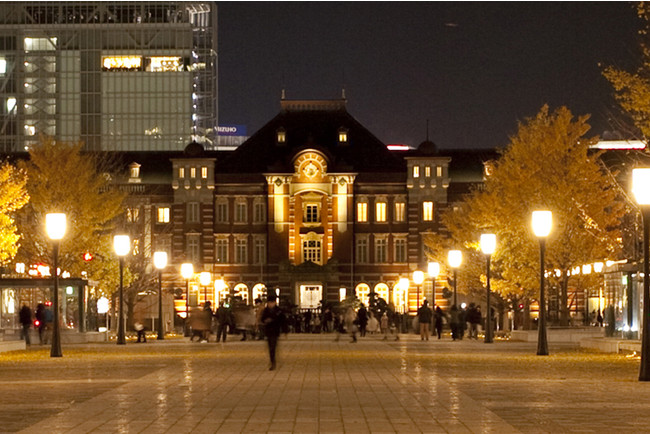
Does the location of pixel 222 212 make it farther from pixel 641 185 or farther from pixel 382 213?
pixel 641 185

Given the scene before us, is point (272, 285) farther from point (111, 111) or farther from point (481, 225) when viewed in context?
point (111, 111)

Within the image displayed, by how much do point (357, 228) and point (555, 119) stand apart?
180 ft

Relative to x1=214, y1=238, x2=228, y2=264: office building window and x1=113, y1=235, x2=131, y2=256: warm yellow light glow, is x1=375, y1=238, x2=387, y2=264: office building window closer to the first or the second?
x1=214, y1=238, x2=228, y2=264: office building window

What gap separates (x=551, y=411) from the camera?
788 inches

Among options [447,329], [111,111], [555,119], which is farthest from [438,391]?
[111,111]

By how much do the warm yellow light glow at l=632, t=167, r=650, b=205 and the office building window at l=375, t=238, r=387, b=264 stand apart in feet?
288

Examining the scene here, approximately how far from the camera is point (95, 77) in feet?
562

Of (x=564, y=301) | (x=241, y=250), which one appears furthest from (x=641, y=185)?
(x=241, y=250)

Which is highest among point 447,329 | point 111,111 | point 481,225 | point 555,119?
point 111,111

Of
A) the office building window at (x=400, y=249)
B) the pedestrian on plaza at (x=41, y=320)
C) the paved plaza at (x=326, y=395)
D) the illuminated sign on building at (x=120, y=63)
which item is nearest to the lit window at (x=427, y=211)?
the office building window at (x=400, y=249)

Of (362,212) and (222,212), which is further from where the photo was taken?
(222,212)

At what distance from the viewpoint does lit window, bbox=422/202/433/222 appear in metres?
115

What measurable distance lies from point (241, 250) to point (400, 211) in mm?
13131

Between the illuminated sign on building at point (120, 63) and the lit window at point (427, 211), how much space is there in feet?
217
